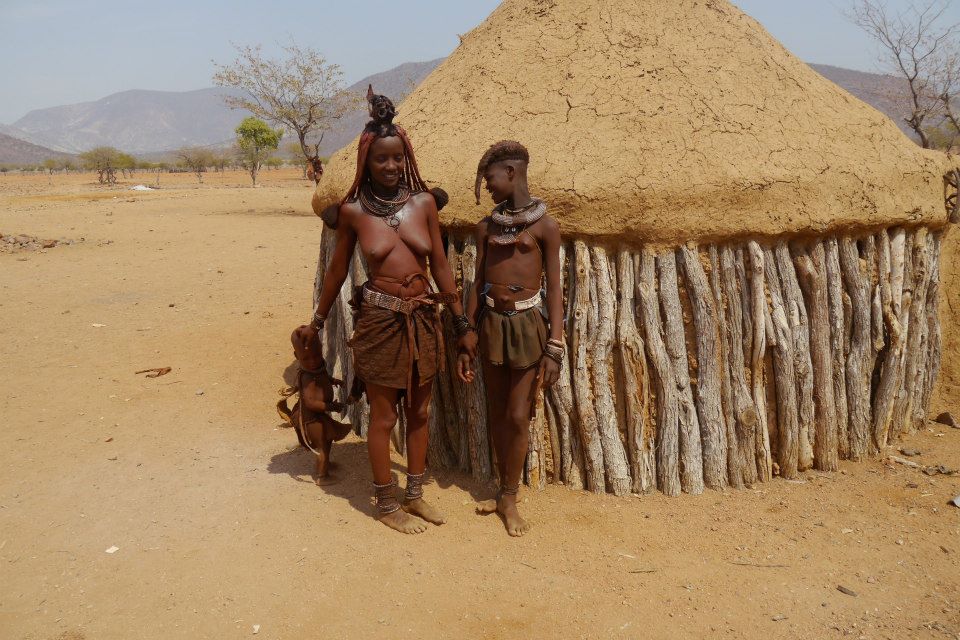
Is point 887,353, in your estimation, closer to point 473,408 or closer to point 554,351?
point 554,351

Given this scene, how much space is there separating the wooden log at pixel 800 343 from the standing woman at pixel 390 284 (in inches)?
70.1

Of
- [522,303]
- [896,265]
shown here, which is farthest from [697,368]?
[896,265]

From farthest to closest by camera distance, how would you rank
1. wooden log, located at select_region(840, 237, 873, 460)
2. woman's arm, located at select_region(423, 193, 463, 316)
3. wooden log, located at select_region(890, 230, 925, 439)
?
wooden log, located at select_region(890, 230, 925, 439)
wooden log, located at select_region(840, 237, 873, 460)
woman's arm, located at select_region(423, 193, 463, 316)

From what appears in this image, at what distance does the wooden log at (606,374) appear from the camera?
3.34 m

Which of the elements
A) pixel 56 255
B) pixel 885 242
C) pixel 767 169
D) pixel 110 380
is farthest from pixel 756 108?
pixel 56 255

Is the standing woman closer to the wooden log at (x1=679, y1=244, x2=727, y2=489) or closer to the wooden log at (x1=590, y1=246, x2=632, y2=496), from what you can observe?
the wooden log at (x1=590, y1=246, x2=632, y2=496)

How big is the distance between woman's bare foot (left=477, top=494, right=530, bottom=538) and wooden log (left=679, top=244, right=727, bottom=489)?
3.57 feet

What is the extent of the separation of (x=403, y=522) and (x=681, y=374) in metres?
1.62

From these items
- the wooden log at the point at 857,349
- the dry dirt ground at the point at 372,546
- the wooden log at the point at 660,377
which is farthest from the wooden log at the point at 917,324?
the wooden log at the point at 660,377

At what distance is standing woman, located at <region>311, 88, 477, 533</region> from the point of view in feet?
9.46

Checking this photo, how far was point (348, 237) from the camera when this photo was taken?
299 cm

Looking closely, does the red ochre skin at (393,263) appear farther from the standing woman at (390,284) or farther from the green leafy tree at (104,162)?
the green leafy tree at (104,162)

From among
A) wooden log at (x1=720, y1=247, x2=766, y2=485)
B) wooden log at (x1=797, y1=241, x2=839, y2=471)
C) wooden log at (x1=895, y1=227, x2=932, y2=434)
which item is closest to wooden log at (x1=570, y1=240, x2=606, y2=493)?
wooden log at (x1=720, y1=247, x2=766, y2=485)

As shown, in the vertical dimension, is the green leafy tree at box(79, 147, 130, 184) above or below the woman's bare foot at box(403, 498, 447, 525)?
above
